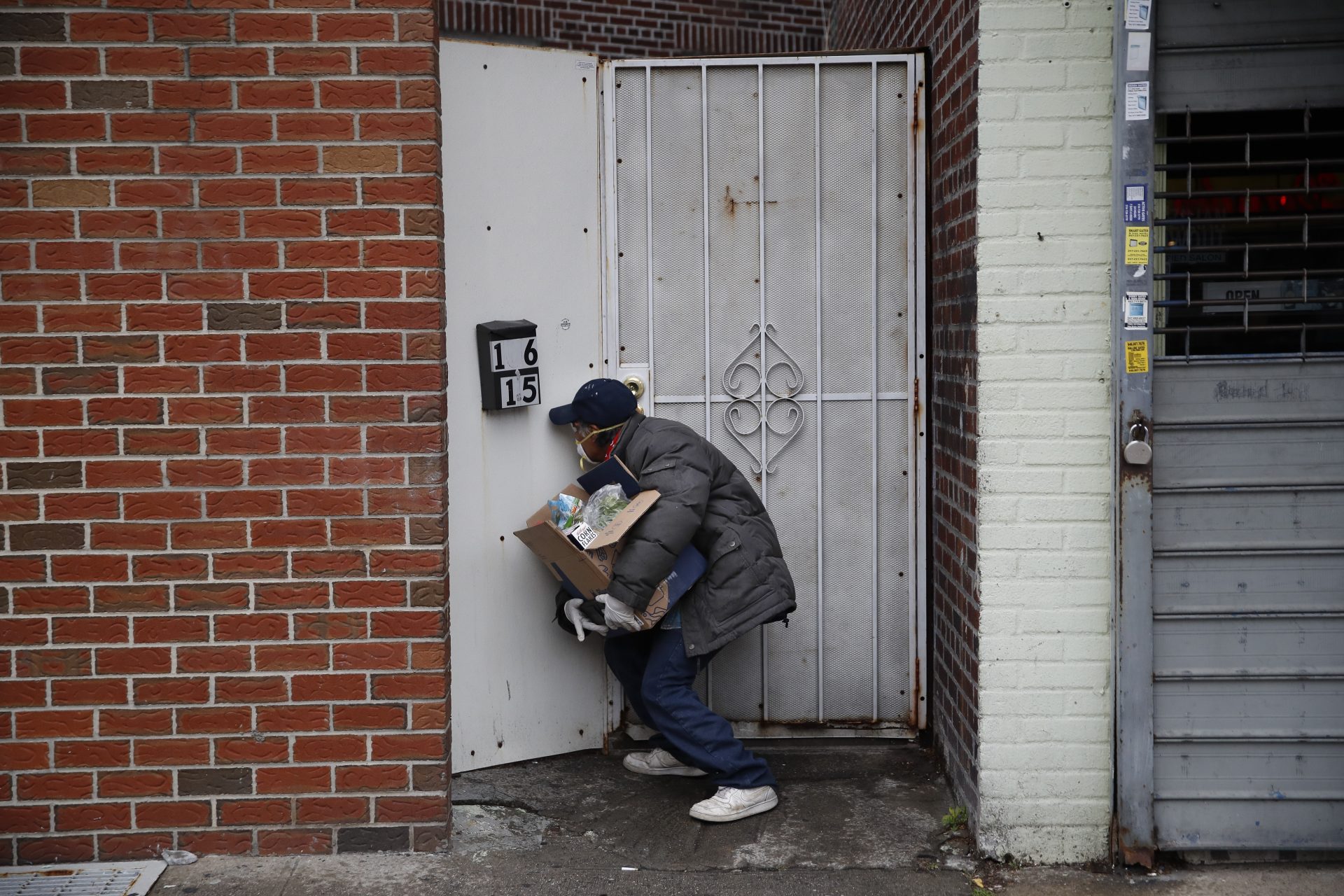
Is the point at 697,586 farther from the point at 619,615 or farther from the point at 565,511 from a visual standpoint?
the point at 565,511

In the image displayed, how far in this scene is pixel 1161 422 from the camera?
145 inches

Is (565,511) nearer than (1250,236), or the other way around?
(1250,236)

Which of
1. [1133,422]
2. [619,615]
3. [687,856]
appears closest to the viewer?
[1133,422]

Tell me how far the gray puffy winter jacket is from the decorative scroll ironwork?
1.18ft

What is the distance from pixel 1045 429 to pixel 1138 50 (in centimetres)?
118

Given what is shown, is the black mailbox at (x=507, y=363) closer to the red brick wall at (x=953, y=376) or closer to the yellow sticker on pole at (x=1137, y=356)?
the red brick wall at (x=953, y=376)

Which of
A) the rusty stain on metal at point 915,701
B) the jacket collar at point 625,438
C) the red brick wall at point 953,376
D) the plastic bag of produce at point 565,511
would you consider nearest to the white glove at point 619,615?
the plastic bag of produce at point 565,511

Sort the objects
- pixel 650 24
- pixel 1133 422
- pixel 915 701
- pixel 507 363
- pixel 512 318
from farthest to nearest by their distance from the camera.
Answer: pixel 650 24
pixel 915 701
pixel 512 318
pixel 507 363
pixel 1133 422

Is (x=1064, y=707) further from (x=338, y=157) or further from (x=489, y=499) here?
(x=338, y=157)

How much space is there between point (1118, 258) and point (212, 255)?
2.84 metres

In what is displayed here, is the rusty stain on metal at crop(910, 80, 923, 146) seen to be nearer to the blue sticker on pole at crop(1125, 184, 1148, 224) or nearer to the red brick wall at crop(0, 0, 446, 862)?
the blue sticker on pole at crop(1125, 184, 1148, 224)

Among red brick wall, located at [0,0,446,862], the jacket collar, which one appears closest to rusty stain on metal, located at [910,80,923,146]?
the jacket collar

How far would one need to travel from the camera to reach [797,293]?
187 inches

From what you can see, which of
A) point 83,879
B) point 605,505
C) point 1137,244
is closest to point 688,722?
point 605,505
